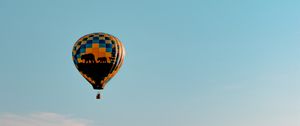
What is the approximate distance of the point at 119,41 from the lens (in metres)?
112

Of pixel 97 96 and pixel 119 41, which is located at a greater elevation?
pixel 119 41

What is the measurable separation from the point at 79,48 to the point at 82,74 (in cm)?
392

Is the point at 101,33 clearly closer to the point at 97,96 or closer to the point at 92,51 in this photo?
the point at 92,51

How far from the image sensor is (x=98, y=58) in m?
109

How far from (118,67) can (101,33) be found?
5725 mm

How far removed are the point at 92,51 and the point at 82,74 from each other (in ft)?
13.1

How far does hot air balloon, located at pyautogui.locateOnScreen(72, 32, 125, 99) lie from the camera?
10919 cm

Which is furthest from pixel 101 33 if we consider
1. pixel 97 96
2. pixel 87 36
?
pixel 97 96

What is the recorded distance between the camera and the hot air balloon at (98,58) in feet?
358

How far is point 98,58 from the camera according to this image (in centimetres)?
10931

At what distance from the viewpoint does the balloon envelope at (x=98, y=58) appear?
10919 cm

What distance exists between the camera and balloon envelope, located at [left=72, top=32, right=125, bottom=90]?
358ft

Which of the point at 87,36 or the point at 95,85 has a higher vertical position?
the point at 87,36

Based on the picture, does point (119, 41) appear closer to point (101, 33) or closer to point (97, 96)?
point (101, 33)
